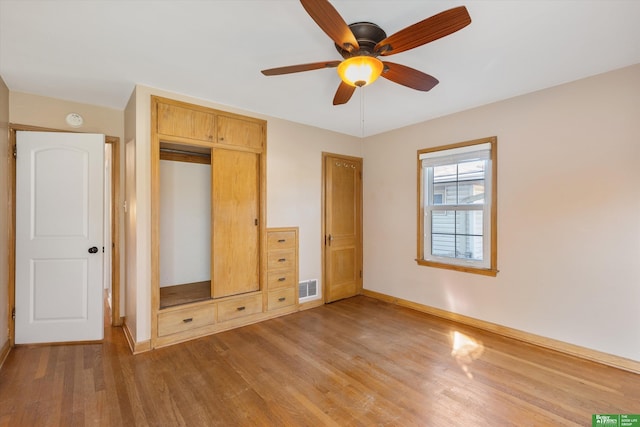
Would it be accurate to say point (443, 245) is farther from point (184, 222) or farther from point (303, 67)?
point (184, 222)

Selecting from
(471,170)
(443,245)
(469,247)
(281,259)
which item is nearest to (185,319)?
(281,259)

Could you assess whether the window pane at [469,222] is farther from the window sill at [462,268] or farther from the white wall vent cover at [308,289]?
the white wall vent cover at [308,289]

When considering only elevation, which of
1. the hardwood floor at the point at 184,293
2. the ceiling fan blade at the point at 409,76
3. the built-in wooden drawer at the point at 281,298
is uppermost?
the ceiling fan blade at the point at 409,76

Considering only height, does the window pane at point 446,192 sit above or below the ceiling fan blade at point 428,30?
below

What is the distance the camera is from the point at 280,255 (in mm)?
3803

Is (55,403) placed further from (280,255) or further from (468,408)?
(468,408)

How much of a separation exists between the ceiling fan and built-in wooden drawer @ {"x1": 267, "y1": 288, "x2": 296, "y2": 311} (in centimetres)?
262

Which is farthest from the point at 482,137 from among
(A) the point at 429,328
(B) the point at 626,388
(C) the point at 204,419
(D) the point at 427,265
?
(C) the point at 204,419

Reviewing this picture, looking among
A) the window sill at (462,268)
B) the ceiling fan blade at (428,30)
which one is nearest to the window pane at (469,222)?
the window sill at (462,268)

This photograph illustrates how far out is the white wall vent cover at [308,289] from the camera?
13.3ft

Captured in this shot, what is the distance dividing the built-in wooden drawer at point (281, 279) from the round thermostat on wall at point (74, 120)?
8.88 ft

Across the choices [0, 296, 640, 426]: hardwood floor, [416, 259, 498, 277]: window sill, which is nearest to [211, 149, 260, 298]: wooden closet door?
[0, 296, 640, 426]: hardwood floor

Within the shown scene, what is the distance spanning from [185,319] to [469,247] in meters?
3.35

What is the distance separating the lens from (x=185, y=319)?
119 inches
